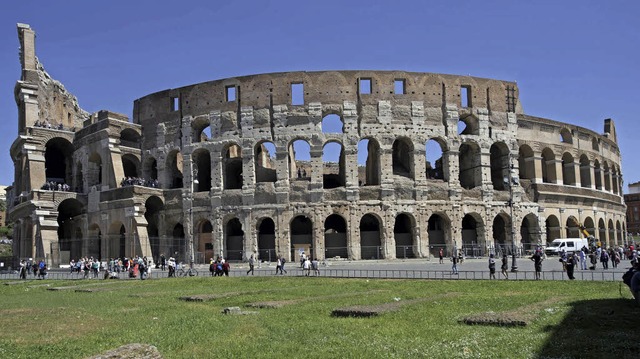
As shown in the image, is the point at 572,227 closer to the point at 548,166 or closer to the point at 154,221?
the point at 548,166

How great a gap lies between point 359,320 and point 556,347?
456cm

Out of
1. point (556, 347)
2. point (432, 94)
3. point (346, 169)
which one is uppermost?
point (432, 94)

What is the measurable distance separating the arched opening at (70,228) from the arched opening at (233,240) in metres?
11.1

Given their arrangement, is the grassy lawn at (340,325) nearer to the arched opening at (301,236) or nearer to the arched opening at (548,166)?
the arched opening at (301,236)

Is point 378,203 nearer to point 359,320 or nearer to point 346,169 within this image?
point 346,169

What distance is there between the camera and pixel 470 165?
48.2 metres

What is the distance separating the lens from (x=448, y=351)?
989 centimetres

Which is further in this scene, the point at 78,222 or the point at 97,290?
the point at 78,222

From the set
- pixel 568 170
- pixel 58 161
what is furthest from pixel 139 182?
pixel 568 170

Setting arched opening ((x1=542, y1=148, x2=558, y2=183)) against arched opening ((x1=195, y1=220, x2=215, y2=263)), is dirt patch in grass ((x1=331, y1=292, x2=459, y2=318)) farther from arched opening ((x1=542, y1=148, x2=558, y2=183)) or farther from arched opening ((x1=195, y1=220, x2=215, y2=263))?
arched opening ((x1=542, y1=148, x2=558, y2=183))

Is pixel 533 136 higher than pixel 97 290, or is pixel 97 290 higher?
pixel 533 136

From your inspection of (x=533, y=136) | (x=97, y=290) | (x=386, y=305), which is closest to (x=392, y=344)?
(x=386, y=305)

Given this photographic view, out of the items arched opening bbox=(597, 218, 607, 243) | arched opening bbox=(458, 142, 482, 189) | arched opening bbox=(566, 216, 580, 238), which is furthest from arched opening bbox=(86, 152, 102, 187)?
arched opening bbox=(597, 218, 607, 243)

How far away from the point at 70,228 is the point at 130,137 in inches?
391
